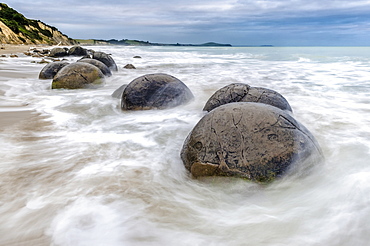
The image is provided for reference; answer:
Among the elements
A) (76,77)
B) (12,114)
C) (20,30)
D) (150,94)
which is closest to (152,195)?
(150,94)

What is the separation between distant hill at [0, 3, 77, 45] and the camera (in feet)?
104

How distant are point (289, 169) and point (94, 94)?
5.62 metres

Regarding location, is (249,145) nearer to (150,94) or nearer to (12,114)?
(150,94)

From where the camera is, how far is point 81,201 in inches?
91.0

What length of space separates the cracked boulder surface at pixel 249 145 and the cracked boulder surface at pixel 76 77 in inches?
221

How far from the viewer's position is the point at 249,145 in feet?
7.96

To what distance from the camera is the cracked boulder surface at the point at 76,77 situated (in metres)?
7.28

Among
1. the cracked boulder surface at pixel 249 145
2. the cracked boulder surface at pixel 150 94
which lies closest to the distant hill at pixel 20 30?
the cracked boulder surface at pixel 150 94

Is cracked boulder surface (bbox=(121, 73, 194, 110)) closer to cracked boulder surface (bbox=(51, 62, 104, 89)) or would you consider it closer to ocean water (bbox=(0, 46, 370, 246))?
ocean water (bbox=(0, 46, 370, 246))

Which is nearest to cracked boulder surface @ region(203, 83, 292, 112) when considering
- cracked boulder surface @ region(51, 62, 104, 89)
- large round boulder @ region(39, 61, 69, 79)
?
cracked boulder surface @ region(51, 62, 104, 89)

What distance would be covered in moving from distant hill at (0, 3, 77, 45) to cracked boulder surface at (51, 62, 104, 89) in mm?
28629

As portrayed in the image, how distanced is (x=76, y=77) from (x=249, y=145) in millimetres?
6192

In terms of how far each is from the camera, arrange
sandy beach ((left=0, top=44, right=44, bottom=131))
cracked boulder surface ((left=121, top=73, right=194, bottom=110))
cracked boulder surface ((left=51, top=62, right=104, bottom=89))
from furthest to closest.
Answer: cracked boulder surface ((left=51, top=62, right=104, bottom=89)) < cracked boulder surface ((left=121, top=73, right=194, bottom=110)) < sandy beach ((left=0, top=44, right=44, bottom=131))

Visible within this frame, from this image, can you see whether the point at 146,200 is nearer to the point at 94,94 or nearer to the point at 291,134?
the point at 291,134
